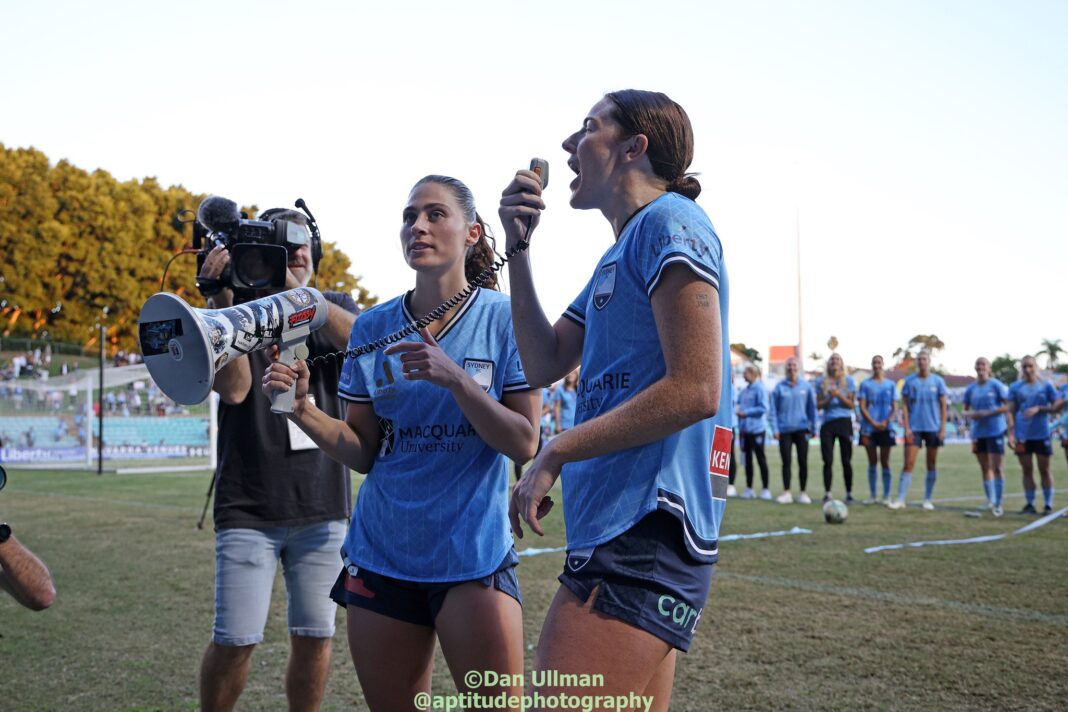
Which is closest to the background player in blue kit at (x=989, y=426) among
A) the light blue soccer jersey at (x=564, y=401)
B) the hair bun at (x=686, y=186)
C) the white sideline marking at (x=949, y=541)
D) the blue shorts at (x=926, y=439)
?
the blue shorts at (x=926, y=439)

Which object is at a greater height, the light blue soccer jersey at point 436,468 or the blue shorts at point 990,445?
the light blue soccer jersey at point 436,468

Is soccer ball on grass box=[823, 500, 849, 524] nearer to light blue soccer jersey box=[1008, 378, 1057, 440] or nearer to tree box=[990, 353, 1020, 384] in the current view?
light blue soccer jersey box=[1008, 378, 1057, 440]

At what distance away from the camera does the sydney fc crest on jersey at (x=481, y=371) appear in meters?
3.01

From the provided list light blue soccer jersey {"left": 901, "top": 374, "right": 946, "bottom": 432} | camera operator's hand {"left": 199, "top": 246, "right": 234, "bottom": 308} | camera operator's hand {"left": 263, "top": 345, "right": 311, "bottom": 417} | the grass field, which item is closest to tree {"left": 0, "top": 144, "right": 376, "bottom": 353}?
light blue soccer jersey {"left": 901, "top": 374, "right": 946, "bottom": 432}

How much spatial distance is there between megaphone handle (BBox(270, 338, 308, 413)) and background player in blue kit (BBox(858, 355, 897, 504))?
13278mm

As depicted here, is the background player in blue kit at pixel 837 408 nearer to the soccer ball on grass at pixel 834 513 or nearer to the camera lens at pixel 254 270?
the soccer ball on grass at pixel 834 513

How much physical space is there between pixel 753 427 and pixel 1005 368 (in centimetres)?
8452

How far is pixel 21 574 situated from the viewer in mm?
2906

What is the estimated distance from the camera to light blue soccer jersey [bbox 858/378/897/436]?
590 inches

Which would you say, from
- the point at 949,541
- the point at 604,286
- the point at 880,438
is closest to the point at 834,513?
the point at 949,541

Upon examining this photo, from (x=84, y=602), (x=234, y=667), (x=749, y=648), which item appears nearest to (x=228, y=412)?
(x=234, y=667)

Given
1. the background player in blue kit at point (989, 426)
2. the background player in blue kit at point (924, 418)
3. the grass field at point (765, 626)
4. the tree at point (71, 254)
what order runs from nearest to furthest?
the grass field at point (765, 626)
the background player in blue kit at point (989, 426)
the background player in blue kit at point (924, 418)
the tree at point (71, 254)

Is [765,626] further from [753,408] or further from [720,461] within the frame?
[753,408]

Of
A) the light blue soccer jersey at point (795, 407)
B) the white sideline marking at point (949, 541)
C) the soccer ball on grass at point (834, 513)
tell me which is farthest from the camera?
the light blue soccer jersey at point (795, 407)
